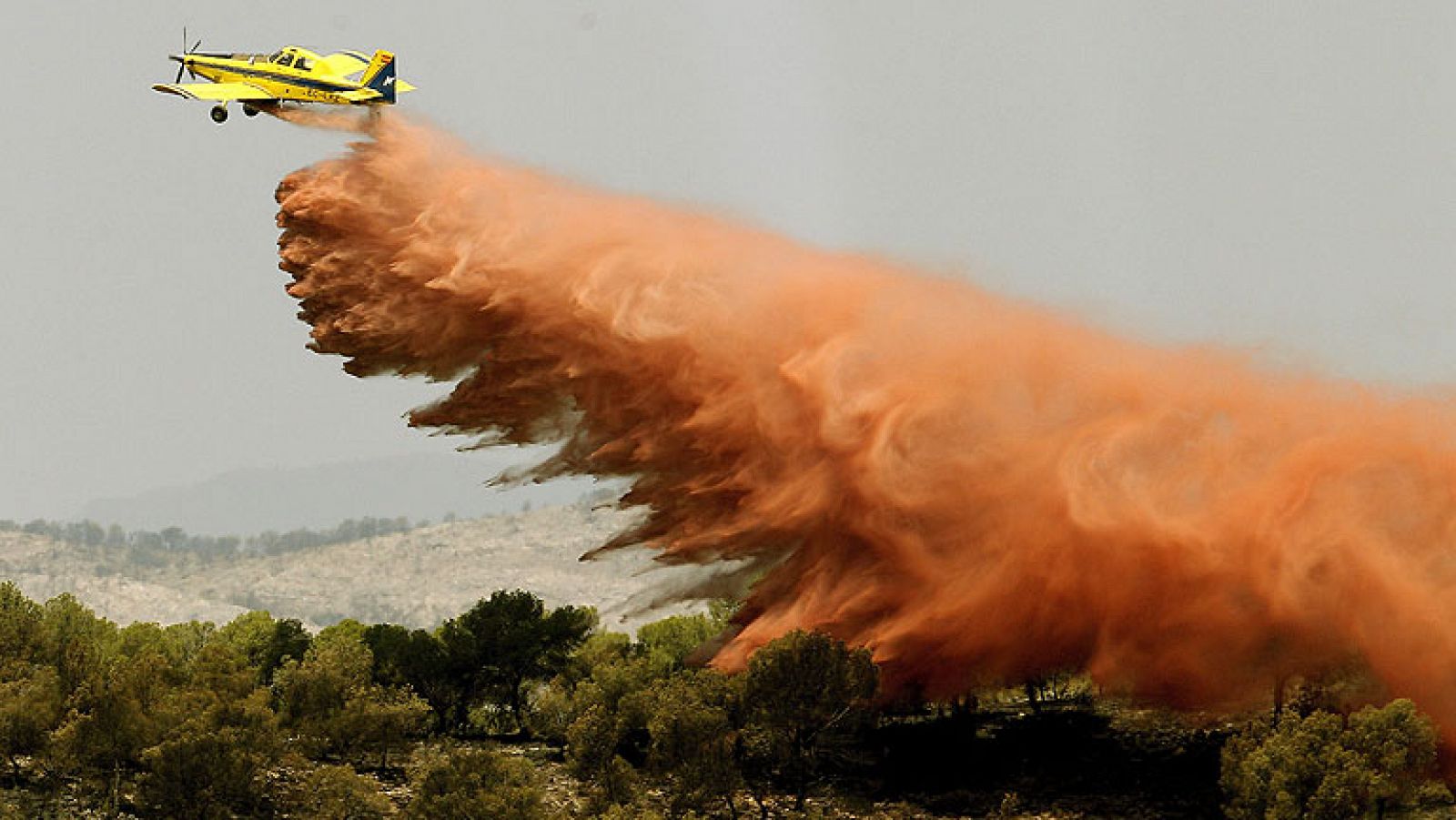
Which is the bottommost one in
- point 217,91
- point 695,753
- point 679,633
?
point 695,753

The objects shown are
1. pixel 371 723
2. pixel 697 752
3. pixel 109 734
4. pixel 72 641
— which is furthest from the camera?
pixel 72 641

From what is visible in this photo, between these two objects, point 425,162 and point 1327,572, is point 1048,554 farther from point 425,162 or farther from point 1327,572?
point 425,162

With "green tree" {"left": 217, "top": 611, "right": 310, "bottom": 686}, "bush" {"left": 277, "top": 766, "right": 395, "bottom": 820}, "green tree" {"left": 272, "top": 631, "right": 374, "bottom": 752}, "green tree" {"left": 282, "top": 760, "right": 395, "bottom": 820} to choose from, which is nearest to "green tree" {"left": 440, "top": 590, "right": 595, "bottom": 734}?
"green tree" {"left": 217, "top": 611, "right": 310, "bottom": 686}

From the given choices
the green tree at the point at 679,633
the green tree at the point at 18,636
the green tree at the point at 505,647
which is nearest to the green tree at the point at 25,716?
the green tree at the point at 18,636

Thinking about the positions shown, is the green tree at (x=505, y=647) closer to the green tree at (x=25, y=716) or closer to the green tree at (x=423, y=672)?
the green tree at (x=423, y=672)

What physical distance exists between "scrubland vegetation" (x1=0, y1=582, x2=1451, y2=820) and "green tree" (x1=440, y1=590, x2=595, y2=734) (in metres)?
9.77

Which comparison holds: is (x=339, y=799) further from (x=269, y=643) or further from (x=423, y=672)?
(x=269, y=643)

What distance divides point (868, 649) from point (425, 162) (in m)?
28.1

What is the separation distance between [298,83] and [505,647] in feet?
104

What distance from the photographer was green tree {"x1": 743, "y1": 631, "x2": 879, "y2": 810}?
6169 centimetres

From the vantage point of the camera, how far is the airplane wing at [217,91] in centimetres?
7306

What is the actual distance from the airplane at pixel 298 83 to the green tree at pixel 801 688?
30.4 metres

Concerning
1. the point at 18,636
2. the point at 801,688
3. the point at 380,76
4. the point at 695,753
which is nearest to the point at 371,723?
the point at 695,753

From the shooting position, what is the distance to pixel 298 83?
73562 millimetres
